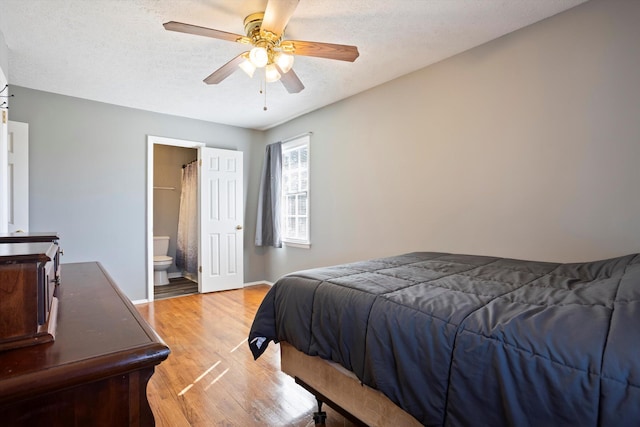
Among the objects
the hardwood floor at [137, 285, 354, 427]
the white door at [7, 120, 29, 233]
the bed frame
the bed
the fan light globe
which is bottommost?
the hardwood floor at [137, 285, 354, 427]

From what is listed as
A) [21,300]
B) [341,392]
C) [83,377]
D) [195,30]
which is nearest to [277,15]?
[195,30]

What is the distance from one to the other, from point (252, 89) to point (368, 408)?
3.08 metres

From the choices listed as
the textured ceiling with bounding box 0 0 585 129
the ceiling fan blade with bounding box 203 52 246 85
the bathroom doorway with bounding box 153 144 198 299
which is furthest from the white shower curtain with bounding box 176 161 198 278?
the ceiling fan blade with bounding box 203 52 246 85

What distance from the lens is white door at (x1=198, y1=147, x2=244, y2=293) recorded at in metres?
4.47

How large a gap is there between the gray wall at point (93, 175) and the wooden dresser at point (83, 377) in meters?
3.52

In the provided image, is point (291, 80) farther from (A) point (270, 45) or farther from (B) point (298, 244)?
(B) point (298, 244)

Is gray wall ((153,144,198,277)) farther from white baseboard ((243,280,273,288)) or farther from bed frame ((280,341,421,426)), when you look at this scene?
bed frame ((280,341,421,426))

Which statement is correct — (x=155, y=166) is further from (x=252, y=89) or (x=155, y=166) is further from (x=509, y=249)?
(x=509, y=249)

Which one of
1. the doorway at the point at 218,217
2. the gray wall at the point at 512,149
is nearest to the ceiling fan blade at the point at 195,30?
the gray wall at the point at 512,149

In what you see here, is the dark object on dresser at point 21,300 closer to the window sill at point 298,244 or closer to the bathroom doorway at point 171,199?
the window sill at point 298,244

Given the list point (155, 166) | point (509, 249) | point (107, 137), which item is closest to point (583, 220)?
point (509, 249)

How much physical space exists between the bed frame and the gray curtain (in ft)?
9.30

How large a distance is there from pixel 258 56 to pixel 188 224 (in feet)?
13.5

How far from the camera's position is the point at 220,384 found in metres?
2.11
